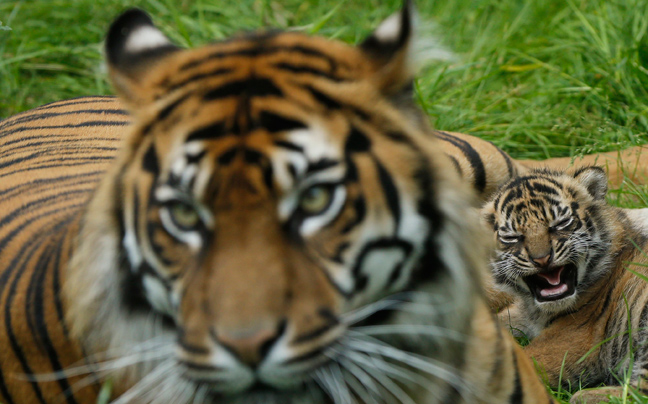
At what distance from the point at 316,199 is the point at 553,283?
2.49 m

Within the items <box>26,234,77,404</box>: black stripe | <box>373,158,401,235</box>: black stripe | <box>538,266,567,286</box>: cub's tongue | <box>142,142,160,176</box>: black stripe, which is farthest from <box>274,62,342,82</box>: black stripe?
<box>538,266,567,286</box>: cub's tongue

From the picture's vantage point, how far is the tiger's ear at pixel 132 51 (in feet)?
5.74

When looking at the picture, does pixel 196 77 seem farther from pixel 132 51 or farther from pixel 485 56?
pixel 485 56

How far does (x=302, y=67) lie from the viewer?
1.63m

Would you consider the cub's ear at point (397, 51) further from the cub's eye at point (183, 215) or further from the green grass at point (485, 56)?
the green grass at point (485, 56)

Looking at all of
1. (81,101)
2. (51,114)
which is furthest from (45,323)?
(81,101)

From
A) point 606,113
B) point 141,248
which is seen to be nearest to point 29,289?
point 141,248

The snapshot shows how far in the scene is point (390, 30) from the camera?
166 centimetres

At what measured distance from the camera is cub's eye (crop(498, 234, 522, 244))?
3600mm

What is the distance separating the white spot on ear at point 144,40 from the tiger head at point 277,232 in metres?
0.09

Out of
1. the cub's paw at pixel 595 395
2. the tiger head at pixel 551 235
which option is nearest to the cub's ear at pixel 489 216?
the tiger head at pixel 551 235

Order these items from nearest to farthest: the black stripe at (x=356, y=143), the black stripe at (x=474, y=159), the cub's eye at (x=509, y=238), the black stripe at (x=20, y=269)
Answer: the black stripe at (x=356, y=143), the black stripe at (x=20, y=269), the cub's eye at (x=509, y=238), the black stripe at (x=474, y=159)

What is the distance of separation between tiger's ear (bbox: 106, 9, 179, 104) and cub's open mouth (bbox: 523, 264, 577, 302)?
2.34 meters

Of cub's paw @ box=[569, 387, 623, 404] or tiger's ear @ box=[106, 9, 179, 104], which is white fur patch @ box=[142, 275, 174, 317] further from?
cub's paw @ box=[569, 387, 623, 404]
